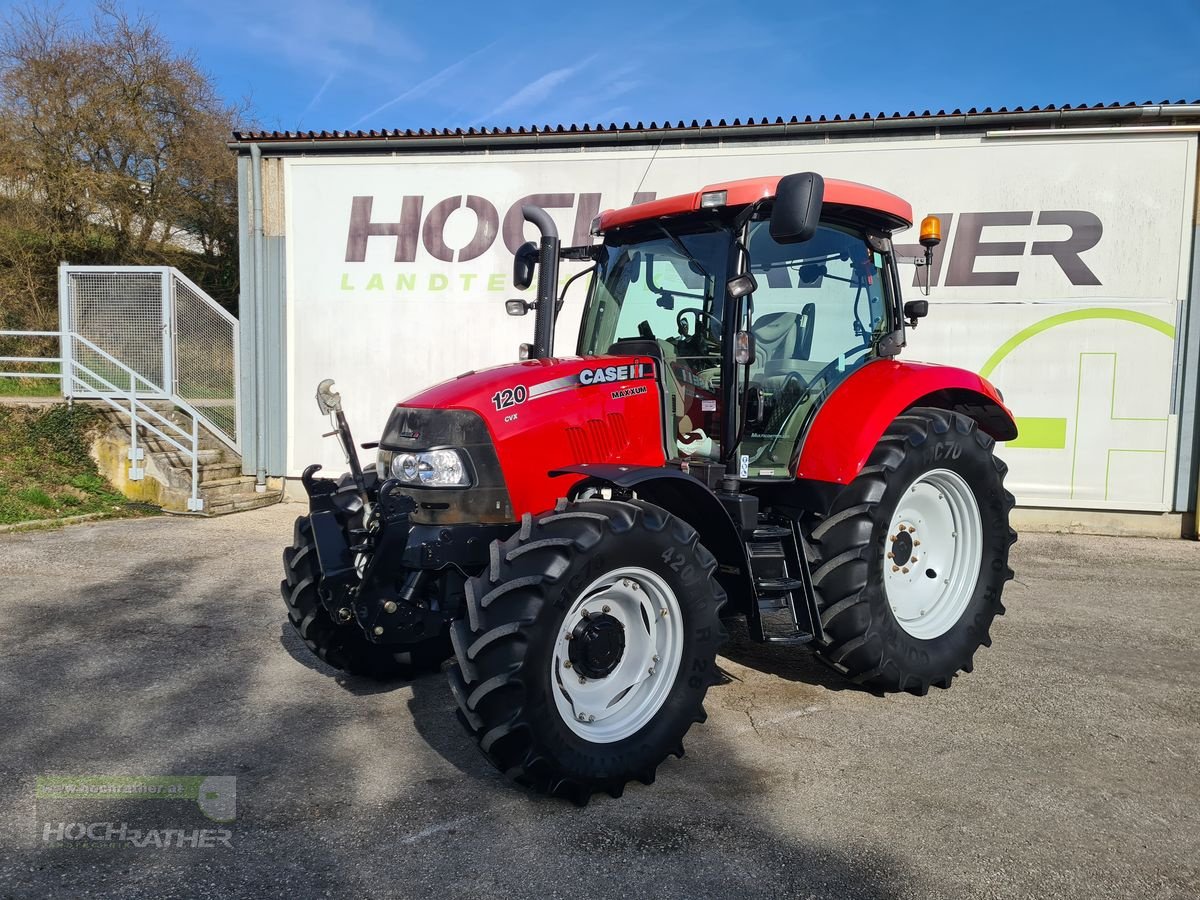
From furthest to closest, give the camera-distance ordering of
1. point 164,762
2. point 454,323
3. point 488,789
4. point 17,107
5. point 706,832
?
1. point 17,107
2. point 454,323
3. point 164,762
4. point 488,789
5. point 706,832

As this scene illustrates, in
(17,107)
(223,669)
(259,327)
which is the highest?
(17,107)

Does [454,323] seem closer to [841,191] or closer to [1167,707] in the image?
[841,191]

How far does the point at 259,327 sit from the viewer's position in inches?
386

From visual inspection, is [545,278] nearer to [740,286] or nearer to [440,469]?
[740,286]

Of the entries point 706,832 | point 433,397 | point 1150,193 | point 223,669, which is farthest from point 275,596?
point 1150,193

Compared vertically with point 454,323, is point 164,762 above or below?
below

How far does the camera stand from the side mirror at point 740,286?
12.1 feet

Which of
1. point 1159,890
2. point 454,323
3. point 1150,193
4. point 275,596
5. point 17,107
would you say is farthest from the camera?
point 17,107

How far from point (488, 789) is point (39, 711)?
7.18 feet

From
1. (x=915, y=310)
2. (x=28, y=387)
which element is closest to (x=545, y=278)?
(x=915, y=310)

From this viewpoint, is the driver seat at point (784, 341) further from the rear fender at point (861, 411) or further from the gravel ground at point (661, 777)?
the gravel ground at point (661, 777)

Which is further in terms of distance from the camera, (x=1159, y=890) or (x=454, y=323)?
(x=454, y=323)

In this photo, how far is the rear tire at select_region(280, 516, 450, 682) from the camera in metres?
3.86

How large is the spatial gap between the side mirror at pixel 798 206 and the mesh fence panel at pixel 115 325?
8243 mm
